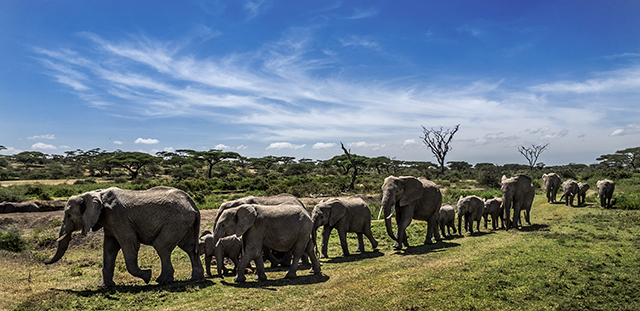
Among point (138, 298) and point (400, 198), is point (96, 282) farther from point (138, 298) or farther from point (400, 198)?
point (400, 198)

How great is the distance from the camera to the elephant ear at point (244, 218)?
9.37m

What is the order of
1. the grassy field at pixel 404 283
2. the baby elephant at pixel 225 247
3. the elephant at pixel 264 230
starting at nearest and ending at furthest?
the grassy field at pixel 404 283 < the elephant at pixel 264 230 < the baby elephant at pixel 225 247

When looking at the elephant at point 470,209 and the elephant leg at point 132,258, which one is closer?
the elephant leg at point 132,258

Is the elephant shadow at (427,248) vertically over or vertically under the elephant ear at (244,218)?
under

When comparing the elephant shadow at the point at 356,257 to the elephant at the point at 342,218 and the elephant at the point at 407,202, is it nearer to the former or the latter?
the elephant at the point at 342,218

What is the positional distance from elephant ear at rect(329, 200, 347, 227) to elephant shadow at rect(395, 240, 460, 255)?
259cm

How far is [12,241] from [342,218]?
1381 centimetres

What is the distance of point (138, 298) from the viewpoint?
7.89 meters

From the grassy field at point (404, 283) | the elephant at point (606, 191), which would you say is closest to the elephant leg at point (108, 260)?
the grassy field at point (404, 283)

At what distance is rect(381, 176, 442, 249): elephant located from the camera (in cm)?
1363

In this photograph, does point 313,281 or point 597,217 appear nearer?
point 313,281

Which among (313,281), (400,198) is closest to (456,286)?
(313,281)

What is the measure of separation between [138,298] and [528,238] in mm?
14315

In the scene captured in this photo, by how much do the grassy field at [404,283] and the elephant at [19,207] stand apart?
1378 cm
